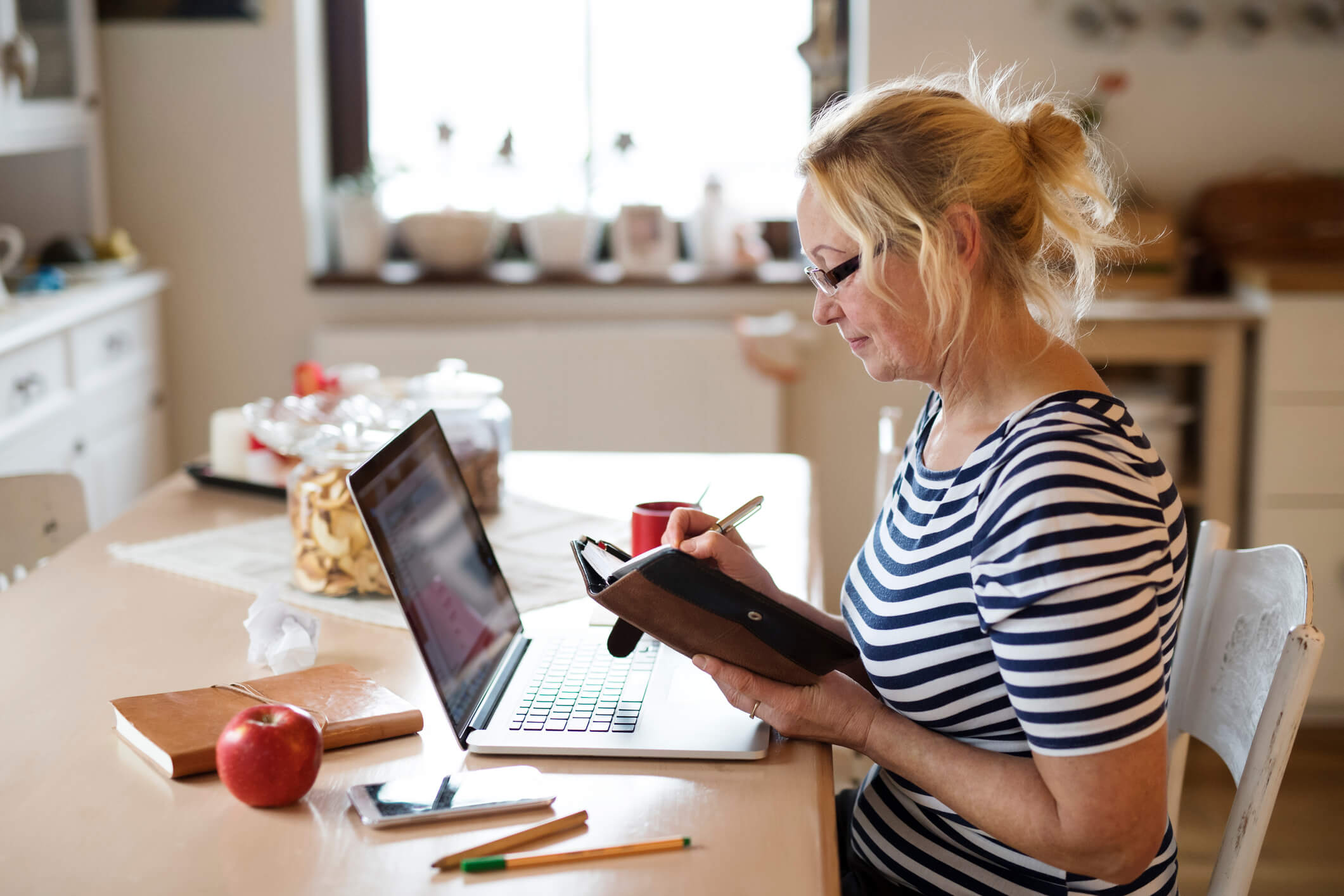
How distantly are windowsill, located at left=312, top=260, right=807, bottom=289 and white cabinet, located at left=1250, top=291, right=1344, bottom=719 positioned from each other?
3.56 feet

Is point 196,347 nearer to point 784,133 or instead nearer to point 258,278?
point 258,278

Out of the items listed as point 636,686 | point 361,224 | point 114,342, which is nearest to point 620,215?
point 361,224

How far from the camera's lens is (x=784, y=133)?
10.6ft

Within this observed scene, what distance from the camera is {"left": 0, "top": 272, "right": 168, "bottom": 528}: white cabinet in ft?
7.61

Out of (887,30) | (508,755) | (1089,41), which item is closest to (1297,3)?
(1089,41)

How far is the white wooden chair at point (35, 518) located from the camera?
1.65 metres

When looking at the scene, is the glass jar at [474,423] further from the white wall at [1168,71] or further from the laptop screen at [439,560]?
the white wall at [1168,71]

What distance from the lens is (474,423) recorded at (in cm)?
166

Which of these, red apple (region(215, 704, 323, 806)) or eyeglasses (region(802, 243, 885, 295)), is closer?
red apple (region(215, 704, 323, 806))

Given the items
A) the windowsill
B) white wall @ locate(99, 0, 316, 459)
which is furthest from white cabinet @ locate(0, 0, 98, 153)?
the windowsill

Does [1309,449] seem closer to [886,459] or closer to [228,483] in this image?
[886,459]

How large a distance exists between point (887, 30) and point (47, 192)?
206cm

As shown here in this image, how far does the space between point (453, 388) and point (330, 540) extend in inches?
18.1

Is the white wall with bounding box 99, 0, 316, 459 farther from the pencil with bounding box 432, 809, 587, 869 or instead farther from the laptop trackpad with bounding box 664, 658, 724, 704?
the pencil with bounding box 432, 809, 587, 869
